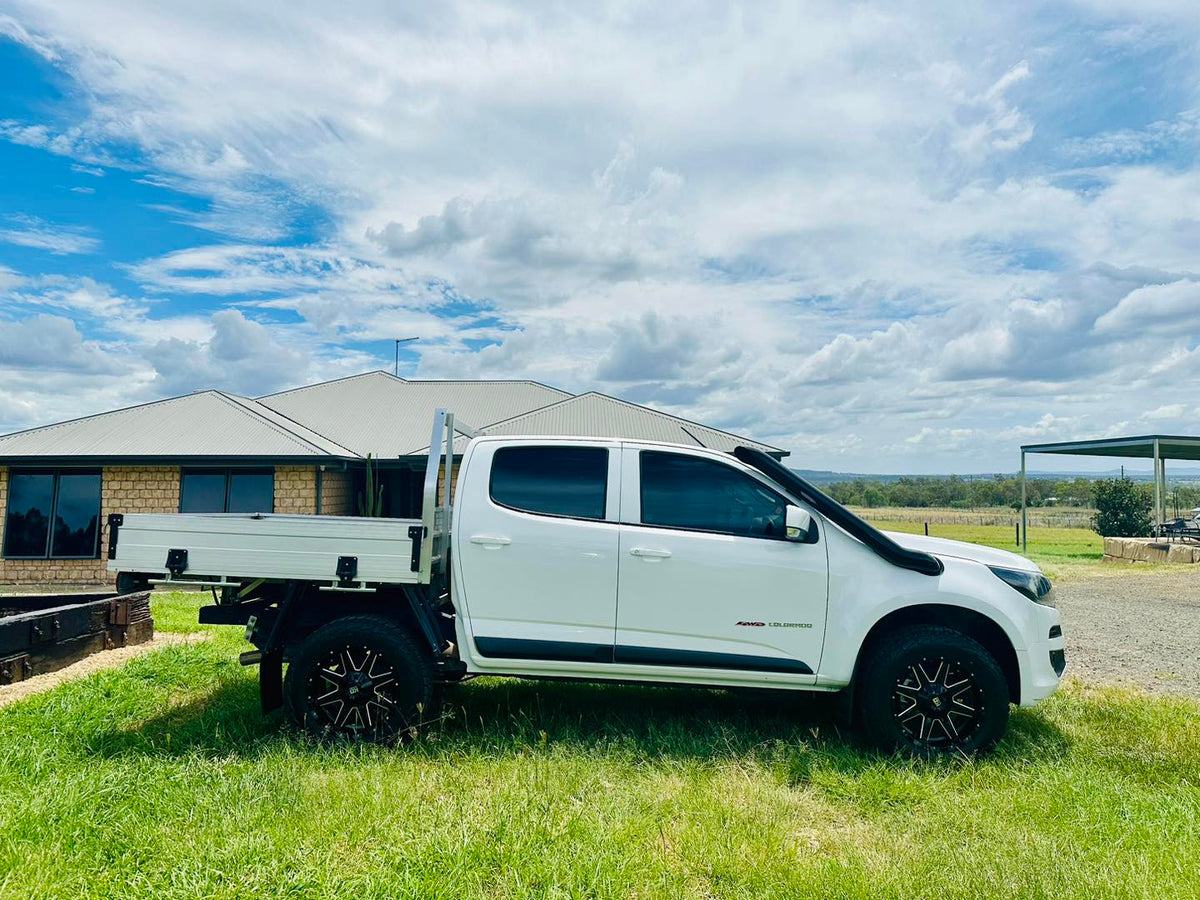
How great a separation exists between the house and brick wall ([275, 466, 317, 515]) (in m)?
0.02

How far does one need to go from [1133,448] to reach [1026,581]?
24.3 metres

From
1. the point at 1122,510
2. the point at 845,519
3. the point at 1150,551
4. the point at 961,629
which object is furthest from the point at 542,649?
the point at 1122,510

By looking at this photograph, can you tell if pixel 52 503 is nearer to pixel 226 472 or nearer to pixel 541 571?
pixel 226 472

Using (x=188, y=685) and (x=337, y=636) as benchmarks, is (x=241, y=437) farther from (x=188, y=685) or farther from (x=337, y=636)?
(x=337, y=636)

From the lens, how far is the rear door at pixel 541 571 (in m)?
4.85

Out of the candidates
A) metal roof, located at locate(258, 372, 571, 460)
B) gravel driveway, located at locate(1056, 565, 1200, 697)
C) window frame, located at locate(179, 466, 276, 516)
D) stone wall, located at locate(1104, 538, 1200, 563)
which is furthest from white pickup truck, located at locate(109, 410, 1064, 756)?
stone wall, located at locate(1104, 538, 1200, 563)

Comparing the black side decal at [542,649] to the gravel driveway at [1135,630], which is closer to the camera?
the black side decal at [542,649]

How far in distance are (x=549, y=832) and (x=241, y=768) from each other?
1.95 metres

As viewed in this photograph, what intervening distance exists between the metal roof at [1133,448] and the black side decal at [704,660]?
897 inches

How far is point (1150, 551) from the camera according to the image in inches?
864

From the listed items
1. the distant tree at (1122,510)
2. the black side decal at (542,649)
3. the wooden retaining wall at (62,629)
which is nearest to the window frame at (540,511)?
the black side decal at (542,649)

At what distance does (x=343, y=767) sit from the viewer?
4473mm

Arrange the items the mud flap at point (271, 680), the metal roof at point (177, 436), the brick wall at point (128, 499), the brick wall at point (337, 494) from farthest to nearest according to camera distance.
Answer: the brick wall at point (337, 494)
the brick wall at point (128, 499)
the metal roof at point (177, 436)
the mud flap at point (271, 680)

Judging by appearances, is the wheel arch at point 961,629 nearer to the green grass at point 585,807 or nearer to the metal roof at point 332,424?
the green grass at point 585,807
